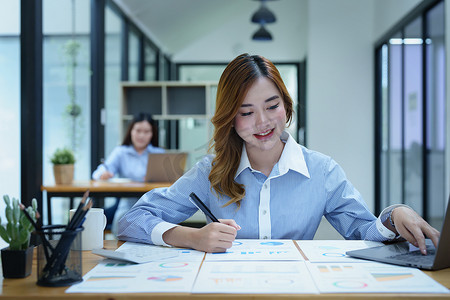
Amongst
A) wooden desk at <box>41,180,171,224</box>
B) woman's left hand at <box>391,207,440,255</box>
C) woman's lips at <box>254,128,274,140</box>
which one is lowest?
wooden desk at <box>41,180,171,224</box>

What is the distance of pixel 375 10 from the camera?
640 cm

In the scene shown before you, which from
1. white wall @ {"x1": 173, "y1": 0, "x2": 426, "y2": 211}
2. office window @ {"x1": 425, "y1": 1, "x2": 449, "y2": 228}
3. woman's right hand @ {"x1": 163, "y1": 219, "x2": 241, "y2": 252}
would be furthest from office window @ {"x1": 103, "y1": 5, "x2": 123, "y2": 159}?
woman's right hand @ {"x1": 163, "y1": 219, "x2": 241, "y2": 252}

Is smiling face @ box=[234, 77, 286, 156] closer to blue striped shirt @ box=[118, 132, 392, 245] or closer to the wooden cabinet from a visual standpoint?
blue striped shirt @ box=[118, 132, 392, 245]

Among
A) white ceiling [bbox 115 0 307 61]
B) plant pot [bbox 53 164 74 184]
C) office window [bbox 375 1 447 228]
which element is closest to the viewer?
plant pot [bbox 53 164 74 184]

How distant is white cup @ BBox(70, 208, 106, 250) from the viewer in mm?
1413

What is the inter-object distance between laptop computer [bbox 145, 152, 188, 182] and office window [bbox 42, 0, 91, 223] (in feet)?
2.48

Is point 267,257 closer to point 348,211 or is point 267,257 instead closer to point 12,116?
point 348,211

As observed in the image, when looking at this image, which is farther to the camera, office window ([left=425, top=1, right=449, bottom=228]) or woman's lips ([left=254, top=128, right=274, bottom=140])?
office window ([left=425, top=1, right=449, bottom=228])

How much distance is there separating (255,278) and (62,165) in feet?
9.41

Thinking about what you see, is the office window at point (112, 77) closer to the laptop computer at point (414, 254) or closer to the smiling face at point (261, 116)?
the smiling face at point (261, 116)

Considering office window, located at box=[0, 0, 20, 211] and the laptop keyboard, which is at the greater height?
office window, located at box=[0, 0, 20, 211]

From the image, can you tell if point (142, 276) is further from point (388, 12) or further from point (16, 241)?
point (388, 12)

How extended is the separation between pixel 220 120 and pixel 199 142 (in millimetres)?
6035

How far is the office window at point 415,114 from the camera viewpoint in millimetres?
4004
